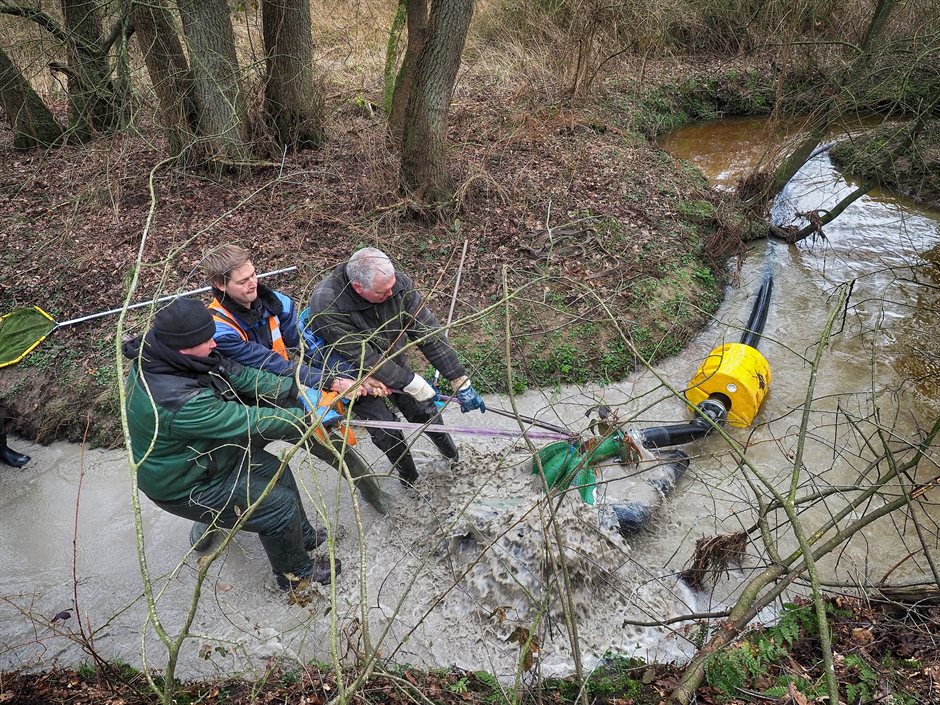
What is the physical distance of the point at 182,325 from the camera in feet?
9.87

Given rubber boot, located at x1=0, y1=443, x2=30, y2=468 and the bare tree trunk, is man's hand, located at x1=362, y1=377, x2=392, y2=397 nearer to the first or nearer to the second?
rubber boot, located at x1=0, y1=443, x2=30, y2=468

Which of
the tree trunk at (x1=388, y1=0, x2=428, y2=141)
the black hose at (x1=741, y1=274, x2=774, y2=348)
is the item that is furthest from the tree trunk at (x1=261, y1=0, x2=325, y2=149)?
the black hose at (x1=741, y1=274, x2=774, y2=348)

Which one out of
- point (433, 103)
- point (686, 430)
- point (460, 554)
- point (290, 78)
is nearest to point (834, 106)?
point (686, 430)

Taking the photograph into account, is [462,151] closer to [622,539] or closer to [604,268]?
[604,268]

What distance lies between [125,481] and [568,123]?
24.8 feet

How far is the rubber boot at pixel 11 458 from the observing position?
514 cm

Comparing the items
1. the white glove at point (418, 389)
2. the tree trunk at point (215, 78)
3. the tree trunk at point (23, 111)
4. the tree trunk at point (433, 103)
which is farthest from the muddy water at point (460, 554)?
the tree trunk at point (23, 111)

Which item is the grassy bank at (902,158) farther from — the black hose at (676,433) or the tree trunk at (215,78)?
the tree trunk at (215,78)

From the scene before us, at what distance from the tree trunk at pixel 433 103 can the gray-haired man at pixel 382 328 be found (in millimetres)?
3055

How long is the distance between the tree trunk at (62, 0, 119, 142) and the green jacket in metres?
4.65

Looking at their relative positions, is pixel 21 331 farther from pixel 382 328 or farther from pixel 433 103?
pixel 433 103

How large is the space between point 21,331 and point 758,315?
23.9 feet

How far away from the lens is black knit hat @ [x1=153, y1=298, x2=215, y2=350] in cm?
297

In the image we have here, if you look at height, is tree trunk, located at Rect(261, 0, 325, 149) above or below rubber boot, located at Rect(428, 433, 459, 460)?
above
